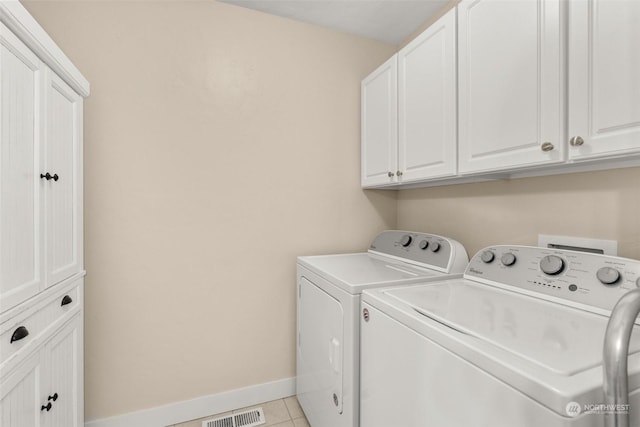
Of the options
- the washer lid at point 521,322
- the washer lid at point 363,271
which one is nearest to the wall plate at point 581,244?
the washer lid at point 521,322

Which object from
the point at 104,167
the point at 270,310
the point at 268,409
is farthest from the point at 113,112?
the point at 268,409

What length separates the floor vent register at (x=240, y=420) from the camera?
5.57 ft

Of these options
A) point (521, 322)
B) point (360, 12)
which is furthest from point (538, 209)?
point (360, 12)

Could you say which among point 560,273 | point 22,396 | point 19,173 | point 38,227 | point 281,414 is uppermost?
point 19,173

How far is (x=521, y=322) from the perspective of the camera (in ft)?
2.74

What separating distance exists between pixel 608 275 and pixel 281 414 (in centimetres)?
181

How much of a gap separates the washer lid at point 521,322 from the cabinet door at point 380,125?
34.1 inches

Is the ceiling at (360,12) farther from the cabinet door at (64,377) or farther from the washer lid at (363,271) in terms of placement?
the cabinet door at (64,377)

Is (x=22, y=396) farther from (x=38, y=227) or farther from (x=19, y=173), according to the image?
(x=19, y=173)

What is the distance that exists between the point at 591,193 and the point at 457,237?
684mm

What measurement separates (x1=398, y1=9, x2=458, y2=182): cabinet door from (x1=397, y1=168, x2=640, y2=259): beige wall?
1.17 feet

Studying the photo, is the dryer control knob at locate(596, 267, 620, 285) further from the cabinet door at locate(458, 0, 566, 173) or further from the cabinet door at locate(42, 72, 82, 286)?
the cabinet door at locate(42, 72, 82, 286)

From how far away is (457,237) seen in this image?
68.1 inches

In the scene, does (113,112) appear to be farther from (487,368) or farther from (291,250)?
(487,368)
